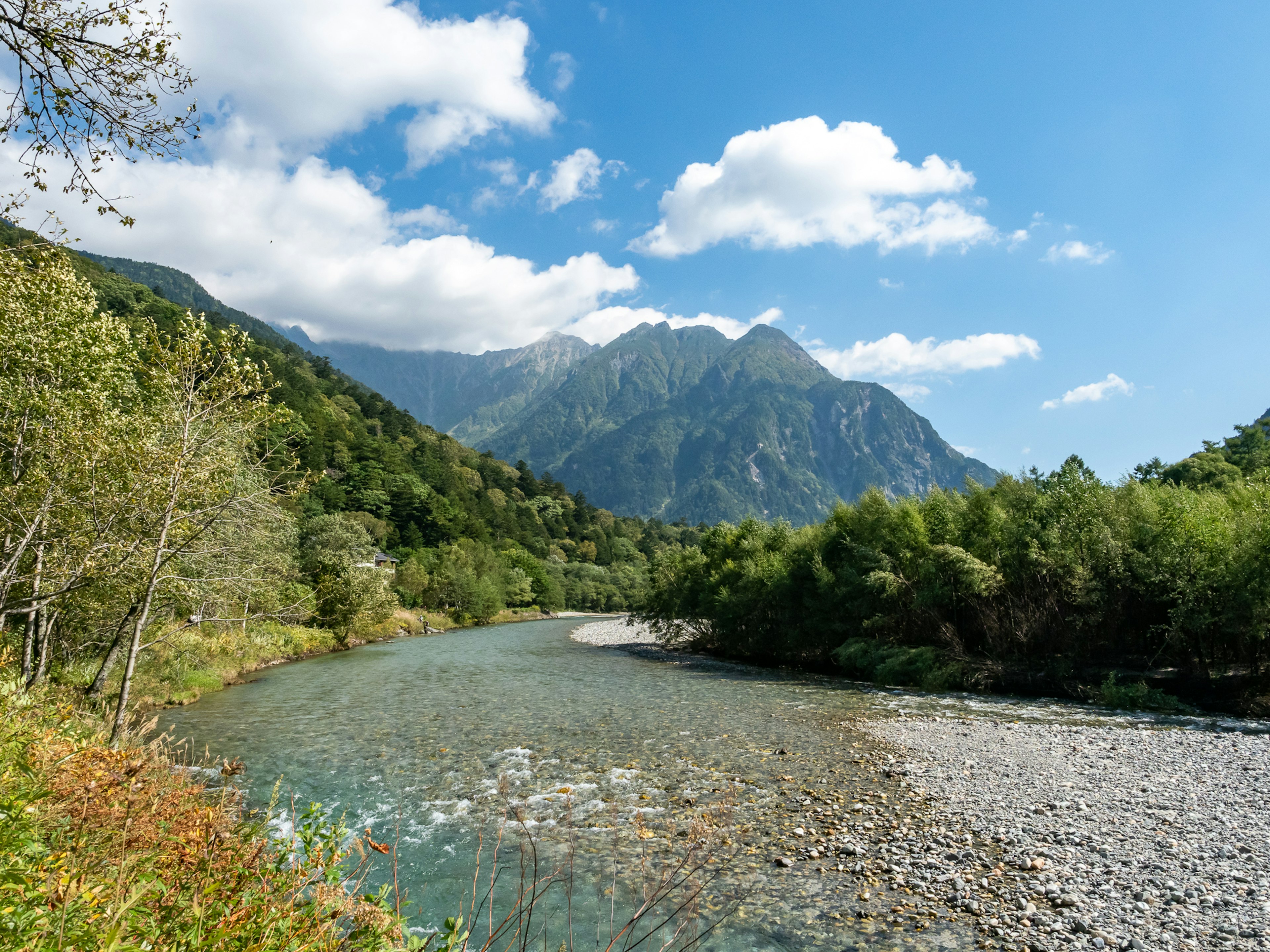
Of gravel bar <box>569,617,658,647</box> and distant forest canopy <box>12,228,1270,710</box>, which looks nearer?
distant forest canopy <box>12,228,1270,710</box>

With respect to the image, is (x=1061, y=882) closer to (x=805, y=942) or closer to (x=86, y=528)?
(x=805, y=942)

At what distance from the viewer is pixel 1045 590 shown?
23.9 meters

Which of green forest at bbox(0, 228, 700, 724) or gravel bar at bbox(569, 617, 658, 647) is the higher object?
green forest at bbox(0, 228, 700, 724)

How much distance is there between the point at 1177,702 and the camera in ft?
61.8

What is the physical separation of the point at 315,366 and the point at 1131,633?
5898 inches

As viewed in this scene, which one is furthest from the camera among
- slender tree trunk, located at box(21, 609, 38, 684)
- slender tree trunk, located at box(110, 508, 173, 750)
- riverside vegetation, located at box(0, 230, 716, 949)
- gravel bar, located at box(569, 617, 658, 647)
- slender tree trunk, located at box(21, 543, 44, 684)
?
gravel bar, located at box(569, 617, 658, 647)

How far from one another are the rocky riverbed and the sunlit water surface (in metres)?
0.47

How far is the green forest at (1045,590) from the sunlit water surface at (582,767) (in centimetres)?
277

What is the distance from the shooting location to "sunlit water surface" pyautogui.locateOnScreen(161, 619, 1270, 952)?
26.0 feet

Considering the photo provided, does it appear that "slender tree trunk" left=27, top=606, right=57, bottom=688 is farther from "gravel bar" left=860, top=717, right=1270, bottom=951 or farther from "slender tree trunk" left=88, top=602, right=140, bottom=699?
"gravel bar" left=860, top=717, right=1270, bottom=951

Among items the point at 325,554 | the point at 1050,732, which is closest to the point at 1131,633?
the point at 1050,732

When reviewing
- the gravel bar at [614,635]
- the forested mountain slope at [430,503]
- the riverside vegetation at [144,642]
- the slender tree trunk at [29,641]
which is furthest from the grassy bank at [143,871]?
the forested mountain slope at [430,503]

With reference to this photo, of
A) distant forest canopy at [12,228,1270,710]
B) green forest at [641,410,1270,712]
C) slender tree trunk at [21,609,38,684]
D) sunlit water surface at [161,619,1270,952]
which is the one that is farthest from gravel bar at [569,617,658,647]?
slender tree trunk at [21,609,38,684]

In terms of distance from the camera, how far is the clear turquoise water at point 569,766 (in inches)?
316
